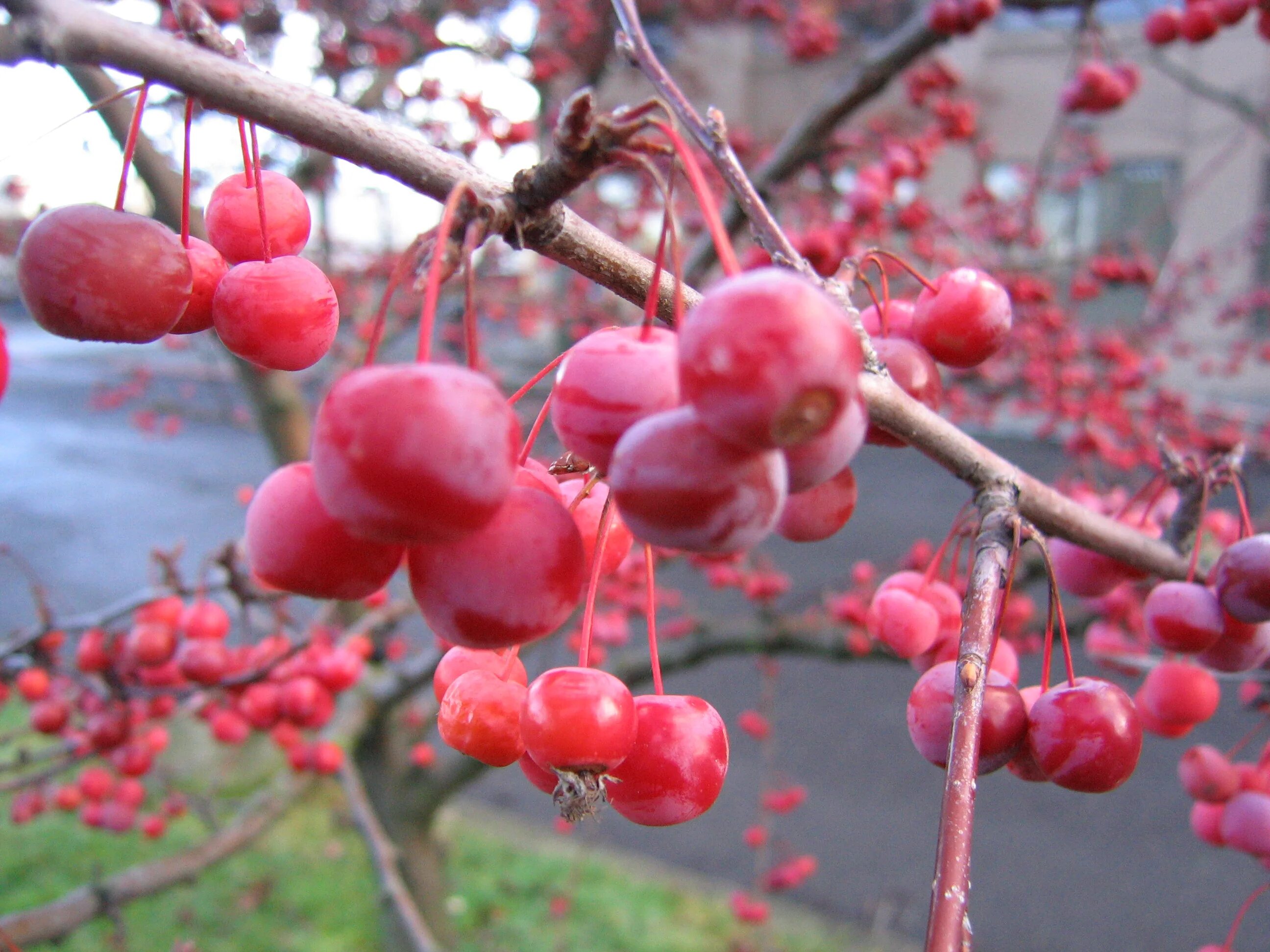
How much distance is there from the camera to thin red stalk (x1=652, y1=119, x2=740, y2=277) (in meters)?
0.39

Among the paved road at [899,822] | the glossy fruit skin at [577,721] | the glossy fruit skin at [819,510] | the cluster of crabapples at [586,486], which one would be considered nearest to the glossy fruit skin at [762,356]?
the cluster of crabapples at [586,486]

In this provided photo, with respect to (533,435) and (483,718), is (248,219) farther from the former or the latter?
(483,718)

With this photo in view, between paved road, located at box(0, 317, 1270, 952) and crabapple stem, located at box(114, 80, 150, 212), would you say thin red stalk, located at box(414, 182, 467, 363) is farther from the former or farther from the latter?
paved road, located at box(0, 317, 1270, 952)

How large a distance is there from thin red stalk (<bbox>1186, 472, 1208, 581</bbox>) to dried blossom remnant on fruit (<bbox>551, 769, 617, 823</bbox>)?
68 cm

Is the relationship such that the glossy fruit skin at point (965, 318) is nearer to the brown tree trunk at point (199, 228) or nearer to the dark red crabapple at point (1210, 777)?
the dark red crabapple at point (1210, 777)

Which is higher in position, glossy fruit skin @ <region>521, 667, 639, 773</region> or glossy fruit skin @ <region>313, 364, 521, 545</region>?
glossy fruit skin @ <region>313, 364, 521, 545</region>

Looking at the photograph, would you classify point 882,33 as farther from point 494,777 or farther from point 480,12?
point 494,777

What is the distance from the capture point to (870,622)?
0.85 meters


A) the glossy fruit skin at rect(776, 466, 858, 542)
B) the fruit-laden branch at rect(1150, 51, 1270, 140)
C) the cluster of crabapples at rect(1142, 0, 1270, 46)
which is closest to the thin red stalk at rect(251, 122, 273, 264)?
the glossy fruit skin at rect(776, 466, 858, 542)

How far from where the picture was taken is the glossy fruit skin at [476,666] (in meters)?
0.63

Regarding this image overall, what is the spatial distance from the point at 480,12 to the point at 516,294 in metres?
1.54

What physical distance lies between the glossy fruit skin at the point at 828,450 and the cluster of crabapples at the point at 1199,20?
202 centimetres

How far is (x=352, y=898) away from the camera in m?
3.07

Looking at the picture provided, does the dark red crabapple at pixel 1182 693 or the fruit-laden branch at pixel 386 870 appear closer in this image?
the dark red crabapple at pixel 1182 693
